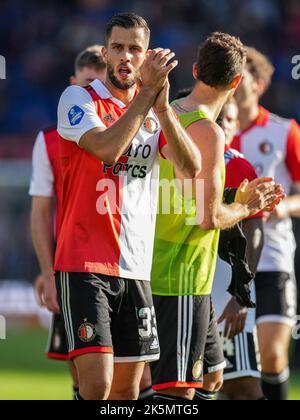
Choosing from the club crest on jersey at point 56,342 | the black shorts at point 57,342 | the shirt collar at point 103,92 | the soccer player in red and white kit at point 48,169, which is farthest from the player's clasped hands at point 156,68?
the club crest on jersey at point 56,342

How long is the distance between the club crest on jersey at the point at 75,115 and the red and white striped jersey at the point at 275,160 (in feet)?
9.79

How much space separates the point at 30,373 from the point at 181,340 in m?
5.65

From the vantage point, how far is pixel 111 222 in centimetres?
523

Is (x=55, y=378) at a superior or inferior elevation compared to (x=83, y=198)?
inferior

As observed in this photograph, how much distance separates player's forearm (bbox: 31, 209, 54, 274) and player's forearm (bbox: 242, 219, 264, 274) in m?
1.35

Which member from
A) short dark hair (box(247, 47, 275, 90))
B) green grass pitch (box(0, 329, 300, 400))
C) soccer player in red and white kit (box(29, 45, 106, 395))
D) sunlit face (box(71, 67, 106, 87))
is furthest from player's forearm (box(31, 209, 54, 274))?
green grass pitch (box(0, 329, 300, 400))

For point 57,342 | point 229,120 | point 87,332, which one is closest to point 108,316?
point 87,332

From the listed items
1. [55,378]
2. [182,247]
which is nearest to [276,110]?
[55,378]

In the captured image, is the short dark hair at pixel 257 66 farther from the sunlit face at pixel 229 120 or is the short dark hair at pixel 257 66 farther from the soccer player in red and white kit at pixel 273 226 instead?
the sunlit face at pixel 229 120

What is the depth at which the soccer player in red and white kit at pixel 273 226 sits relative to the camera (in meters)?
7.72

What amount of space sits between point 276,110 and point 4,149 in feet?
14.7

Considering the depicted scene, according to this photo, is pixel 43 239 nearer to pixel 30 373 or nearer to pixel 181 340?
pixel 181 340
